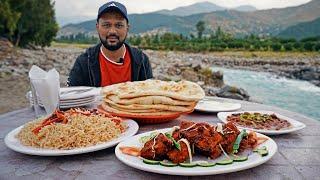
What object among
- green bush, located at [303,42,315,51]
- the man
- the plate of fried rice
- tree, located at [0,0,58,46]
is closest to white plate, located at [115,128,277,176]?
the plate of fried rice

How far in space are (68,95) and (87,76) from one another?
130 cm

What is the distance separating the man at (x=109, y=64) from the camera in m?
3.68

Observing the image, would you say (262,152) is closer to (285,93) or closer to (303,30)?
(285,93)

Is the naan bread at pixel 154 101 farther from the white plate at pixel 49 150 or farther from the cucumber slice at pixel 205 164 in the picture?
the cucumber slice at pixel 205 164

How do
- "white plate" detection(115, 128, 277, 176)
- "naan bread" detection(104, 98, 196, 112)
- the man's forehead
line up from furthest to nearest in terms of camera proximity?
1. the man's forehead
2. "naan bread" detection(104, 98, 196, 112)
3. "white plate" detection(115, 128, 277, 176)

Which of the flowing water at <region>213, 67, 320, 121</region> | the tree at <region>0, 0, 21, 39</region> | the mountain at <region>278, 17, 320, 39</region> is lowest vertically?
the flowing water at <region>213, 67, 320, 121</region>

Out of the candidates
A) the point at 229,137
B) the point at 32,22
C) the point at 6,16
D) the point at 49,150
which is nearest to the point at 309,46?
the point at 32,22

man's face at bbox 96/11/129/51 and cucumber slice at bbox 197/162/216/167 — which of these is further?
man's face at bbox 96/11/129/51

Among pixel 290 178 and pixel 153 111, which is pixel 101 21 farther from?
pixel 290 178

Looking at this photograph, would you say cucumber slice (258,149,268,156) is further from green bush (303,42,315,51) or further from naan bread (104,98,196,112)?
green bush (303,42,315,51)

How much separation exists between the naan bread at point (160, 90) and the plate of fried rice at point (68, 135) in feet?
0.97

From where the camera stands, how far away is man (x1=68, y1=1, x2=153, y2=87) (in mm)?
3678

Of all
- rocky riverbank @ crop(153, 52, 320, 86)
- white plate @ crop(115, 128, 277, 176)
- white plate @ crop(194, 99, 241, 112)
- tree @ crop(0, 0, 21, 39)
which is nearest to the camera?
white plate @ crop(115, 128, 277, 176)

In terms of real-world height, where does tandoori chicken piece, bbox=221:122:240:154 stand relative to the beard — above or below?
below
